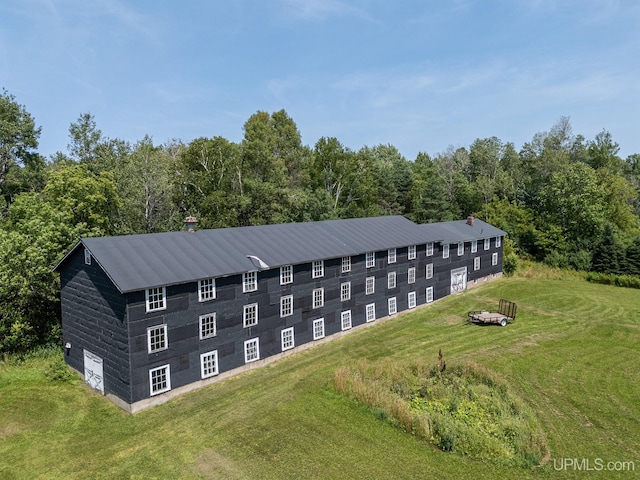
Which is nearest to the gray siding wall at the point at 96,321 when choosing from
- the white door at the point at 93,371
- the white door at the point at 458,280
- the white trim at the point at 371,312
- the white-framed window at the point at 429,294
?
the white door at the point at 93,371

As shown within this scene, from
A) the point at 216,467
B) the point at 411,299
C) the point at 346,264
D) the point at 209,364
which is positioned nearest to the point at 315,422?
the point at 216,467

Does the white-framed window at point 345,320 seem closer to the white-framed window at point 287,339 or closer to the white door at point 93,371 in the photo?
the white-framed window at point 287,339

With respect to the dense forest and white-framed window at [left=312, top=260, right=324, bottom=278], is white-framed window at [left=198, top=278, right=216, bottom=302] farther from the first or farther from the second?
the dense forest

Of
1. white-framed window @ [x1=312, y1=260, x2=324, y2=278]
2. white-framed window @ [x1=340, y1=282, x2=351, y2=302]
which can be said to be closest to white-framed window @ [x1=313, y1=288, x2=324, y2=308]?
white-framed window @ [x1=312, y1=260, x2=324, y2=278]

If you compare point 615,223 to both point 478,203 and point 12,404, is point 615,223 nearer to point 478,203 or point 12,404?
point 478,203

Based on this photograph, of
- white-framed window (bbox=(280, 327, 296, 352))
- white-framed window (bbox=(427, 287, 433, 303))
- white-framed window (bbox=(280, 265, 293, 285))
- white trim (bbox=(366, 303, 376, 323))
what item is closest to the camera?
white-framed window (bbox=(280, 265, 293, 285))
